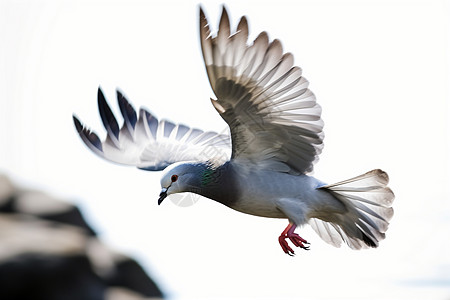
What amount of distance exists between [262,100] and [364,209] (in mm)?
1641

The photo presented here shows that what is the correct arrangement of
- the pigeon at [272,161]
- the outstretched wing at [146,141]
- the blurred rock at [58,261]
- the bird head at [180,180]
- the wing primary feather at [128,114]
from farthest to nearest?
1. the blurred rock at [58,261]
2. the wing primary feather at [128,114]
3. the outstretched wing at [146,141]
4. the bird head at [180,180]
5. the pigeon at [272,161]

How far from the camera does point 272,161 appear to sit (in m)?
6.12

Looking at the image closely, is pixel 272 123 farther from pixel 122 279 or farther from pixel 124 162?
pixel 122 279

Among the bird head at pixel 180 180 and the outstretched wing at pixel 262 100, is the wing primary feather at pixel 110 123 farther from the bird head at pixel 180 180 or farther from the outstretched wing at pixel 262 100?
the outstretched wing at pixel 262 100

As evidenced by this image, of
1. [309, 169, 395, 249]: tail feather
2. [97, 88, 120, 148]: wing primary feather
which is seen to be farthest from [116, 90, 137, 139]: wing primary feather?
[309, 169, 395, 249]: tail feather

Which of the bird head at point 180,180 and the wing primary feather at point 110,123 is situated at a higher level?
the wing primary feather at point 110,123

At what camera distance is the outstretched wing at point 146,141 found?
7.57 m

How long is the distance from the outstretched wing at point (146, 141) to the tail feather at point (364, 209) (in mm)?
→ 1524

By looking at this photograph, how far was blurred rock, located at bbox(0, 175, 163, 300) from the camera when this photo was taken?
9.98 metres

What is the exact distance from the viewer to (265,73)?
536cm

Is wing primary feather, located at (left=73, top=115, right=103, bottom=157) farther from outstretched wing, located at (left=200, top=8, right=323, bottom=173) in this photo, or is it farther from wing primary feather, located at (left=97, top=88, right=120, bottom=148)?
outstretched wing, located at (left=200, top=8, right=323, bottom=173)

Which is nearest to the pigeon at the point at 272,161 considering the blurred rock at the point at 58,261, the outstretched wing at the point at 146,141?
the outstretched wing at the point at 146,141

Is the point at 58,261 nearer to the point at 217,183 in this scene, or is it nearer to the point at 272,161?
the point at 217,183

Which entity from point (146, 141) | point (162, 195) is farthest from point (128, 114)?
point (162, 195)
